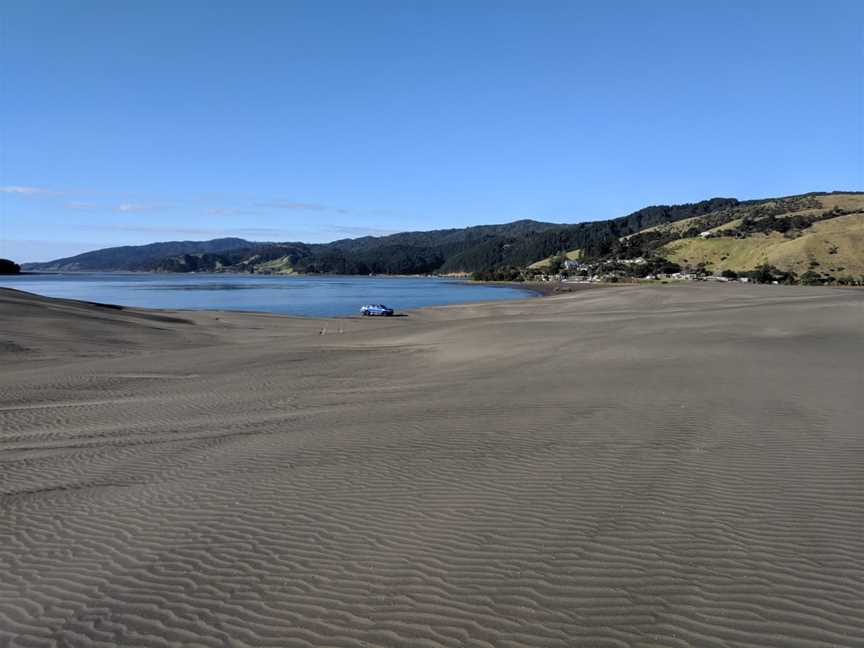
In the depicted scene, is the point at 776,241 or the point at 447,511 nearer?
the point at 447,511

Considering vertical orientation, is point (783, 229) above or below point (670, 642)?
above

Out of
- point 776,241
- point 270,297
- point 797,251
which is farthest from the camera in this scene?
point 776,241

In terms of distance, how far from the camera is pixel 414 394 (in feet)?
51.7

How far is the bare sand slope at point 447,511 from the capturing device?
5.14 metres

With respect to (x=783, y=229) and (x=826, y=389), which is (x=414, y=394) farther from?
(x=783, y=229)

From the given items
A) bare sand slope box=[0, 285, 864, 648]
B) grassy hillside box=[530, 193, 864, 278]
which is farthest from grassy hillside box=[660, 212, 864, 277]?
bare sand slope box=[0, 285, 864, 648]

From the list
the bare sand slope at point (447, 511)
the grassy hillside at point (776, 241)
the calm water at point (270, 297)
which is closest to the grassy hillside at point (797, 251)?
the grassy hillside at point (776, 241)

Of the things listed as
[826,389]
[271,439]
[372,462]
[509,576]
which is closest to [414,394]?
[271,439]

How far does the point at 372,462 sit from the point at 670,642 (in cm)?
567

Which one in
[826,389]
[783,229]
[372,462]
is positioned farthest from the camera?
[783,229]

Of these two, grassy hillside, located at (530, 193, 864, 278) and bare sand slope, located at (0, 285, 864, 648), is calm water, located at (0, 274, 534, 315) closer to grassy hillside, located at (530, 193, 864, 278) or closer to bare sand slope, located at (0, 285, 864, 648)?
grassy hillside, located at (530, 193, 864, 278)

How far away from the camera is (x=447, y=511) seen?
7.45 metres

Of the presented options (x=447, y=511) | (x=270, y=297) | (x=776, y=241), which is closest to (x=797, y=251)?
(x=776, y=241)

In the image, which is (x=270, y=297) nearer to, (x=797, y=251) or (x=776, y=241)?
(x=797, y=251)
